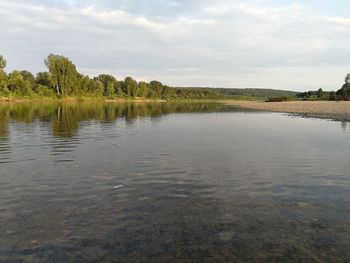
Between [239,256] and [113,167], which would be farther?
[113,167]

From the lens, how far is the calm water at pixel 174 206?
8.52m

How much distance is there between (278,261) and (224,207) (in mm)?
3852

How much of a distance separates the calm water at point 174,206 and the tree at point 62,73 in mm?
152039

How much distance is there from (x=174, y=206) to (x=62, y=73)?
6728 inches

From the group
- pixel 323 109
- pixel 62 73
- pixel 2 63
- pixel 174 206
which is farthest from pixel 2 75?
pixel 174 206

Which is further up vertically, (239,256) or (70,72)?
(70,72)

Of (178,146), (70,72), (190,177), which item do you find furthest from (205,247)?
(70,72)

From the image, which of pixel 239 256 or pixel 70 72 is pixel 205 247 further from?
pixel 70 72

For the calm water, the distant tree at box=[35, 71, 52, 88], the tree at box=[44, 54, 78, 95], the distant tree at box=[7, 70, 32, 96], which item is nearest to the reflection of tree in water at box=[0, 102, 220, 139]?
the calm water

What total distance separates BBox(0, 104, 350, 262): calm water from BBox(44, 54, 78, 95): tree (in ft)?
499

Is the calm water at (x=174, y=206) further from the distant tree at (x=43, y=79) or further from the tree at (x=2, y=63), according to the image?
the distant tree at (x=43, y=79)

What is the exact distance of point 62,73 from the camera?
16800cm

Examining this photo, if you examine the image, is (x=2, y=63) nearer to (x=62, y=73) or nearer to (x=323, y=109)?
(x=62, y=73)

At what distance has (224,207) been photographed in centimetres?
1172
